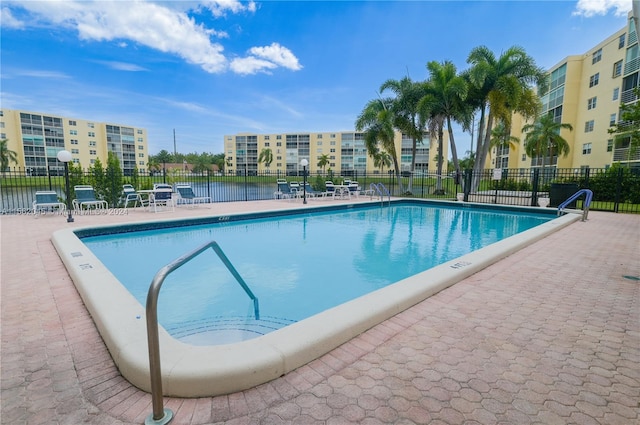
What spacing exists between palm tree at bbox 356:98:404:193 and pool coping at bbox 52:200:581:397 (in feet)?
58.4

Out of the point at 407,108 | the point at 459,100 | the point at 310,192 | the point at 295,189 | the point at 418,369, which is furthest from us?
the point at 407,108

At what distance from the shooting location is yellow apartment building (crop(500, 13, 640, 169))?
2609 centimetres

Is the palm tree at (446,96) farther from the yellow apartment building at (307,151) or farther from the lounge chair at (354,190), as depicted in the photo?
the yellow apartment building at (307,151)

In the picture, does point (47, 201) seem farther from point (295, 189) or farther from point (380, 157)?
point (380, 157)

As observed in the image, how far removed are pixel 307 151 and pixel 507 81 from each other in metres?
72.7

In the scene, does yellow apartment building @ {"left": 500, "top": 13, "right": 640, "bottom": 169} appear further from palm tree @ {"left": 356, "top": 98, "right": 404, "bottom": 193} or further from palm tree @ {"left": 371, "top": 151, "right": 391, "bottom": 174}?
palm tree @ {"left": 356, "top": 98, "right": 404, "bottom": 193}

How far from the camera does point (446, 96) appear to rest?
65.0ft

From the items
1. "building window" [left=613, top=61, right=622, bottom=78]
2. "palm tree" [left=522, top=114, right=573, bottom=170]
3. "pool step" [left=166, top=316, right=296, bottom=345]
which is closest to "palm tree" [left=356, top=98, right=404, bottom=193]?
"pool step" [left=166, top=316, right=296, bottom=345]

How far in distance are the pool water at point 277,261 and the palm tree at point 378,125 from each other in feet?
31.9

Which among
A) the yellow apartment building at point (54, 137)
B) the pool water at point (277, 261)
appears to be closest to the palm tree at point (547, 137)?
the pool water at point (277, 261)

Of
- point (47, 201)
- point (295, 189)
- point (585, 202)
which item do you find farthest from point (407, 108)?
point (47, 201)

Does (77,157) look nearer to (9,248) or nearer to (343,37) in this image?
(343,37)

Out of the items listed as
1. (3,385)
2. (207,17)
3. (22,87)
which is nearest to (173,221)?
(3,385)

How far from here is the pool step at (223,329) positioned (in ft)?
11.8
